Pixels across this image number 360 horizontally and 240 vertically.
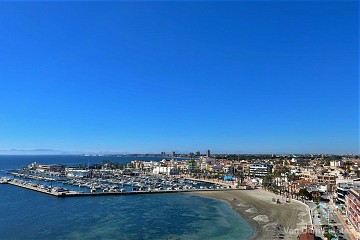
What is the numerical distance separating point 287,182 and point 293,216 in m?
26.4

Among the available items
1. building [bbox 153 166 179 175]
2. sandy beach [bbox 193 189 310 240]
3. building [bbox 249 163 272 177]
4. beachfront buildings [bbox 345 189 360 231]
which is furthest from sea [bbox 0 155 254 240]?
building [bbox 153 166 179 175]

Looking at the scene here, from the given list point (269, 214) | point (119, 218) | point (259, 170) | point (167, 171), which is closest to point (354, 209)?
point (269, 214)

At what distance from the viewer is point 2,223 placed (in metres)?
29.7

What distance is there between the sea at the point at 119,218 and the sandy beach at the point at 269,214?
1075 mm

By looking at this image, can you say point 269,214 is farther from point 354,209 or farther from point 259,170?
point 259,170

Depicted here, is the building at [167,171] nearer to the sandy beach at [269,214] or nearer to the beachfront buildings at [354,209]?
the sandy beach at [269,214]

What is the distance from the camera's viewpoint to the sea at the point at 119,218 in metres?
26.0

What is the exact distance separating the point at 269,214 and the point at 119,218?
48.0 feet

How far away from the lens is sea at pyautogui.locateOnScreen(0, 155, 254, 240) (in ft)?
85.4

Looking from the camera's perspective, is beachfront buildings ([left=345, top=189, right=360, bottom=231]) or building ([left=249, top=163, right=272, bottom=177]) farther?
building ([left=249, top=163, right=272, bottom=177])

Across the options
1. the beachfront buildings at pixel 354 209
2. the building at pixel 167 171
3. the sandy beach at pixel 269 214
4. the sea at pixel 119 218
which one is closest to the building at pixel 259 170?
the building at pixel 167 171

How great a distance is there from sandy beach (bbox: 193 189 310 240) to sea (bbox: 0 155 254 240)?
107cm

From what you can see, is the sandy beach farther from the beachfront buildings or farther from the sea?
the beachfront buildings

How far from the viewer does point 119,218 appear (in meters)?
31.9
